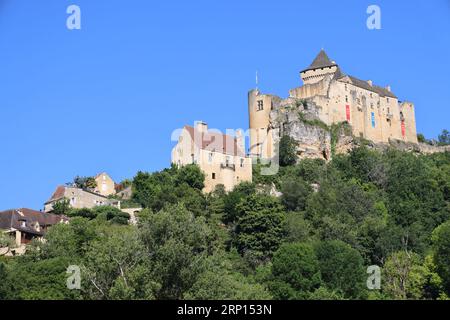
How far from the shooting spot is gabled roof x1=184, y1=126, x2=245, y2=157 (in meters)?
78.5

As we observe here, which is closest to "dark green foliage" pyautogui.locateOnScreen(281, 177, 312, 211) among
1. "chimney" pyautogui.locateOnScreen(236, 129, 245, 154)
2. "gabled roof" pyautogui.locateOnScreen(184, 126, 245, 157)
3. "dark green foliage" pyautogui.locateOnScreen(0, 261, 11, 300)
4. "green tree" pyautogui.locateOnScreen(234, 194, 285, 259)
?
"green tree" pyautogui.locateOnScreen(234, 194, 285, 259)

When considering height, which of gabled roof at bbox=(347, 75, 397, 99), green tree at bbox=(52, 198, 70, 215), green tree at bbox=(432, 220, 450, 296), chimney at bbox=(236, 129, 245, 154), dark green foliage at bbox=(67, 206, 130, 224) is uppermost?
gabled roof at bbox=(347, 75, 397, 99)

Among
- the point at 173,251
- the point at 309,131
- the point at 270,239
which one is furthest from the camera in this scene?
the point at 309,131

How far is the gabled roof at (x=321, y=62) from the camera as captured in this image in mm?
94938

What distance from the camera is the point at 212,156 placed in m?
78.2

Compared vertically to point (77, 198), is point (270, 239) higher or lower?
lower

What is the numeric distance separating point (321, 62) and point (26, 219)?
37904 millimetres

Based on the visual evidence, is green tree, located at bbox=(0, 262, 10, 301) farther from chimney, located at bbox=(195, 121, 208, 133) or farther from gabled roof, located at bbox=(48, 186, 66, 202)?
chimney, located at bbox=(195, 121, 208, 133)

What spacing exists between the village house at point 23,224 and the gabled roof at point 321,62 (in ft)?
109

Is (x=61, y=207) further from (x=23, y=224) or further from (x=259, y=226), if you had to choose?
(x=259, y=226)

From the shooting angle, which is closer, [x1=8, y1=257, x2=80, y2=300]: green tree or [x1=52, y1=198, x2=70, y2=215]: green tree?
[x1=8, y1=257, x2=80, y2=300]: green tree

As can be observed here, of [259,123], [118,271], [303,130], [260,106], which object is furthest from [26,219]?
[118,271]

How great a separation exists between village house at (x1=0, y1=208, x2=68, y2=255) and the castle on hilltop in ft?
71.3

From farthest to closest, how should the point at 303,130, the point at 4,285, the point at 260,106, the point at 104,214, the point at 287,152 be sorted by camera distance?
1. the point at 260,106
2. the point at 303,130
3. the point at 287,152
4. the point at 104,214
5. the point at 4,285
